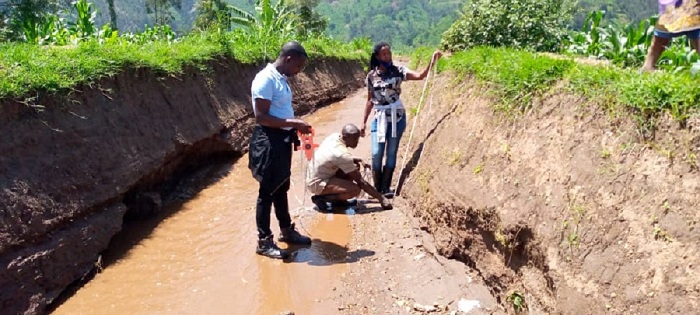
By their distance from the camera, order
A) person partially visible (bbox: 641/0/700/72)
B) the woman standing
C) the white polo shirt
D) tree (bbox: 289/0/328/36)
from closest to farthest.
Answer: person partially visible (bbox: 641/0/700/72) < the white polo shirt < the woman standing < tree (bbox: 289/0/328/36)

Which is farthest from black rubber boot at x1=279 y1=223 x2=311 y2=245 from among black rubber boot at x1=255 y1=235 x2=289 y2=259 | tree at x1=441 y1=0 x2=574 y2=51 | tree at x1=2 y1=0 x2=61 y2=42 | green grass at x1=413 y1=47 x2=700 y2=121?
tree at x1=2 y1=0 x2=61 y2=42

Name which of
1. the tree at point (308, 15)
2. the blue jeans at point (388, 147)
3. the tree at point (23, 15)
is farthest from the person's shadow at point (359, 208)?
the tree at point (308, 15)

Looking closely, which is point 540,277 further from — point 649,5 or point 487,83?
point 649,5

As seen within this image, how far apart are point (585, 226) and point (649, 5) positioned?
93.2 metres

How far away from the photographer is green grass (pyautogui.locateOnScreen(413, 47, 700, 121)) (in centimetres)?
351

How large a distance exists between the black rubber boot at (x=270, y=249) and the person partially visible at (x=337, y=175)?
1.30m

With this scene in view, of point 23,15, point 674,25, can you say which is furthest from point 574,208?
point 23,15

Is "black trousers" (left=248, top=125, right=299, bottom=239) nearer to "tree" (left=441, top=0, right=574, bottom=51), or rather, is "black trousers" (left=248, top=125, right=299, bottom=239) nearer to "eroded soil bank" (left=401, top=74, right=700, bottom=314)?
"eroded soil bank" (left=401, top=74, right=700, bottom=314)

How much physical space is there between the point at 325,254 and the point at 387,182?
1616 mm

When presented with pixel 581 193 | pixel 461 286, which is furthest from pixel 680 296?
pixel 461 286

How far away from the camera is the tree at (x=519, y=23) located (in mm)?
7859

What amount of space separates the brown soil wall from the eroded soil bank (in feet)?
11.6

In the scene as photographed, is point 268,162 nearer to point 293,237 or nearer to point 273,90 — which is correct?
point 273,90

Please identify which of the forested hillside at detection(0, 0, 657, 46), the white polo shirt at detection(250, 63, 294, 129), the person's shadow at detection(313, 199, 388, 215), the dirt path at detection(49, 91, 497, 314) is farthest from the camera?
the forested hillside at detection(0, 0, 657, 46)
